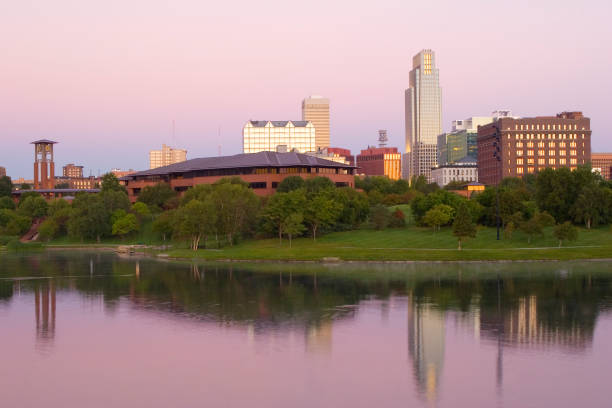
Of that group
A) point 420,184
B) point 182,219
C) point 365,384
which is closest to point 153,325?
point 365,384

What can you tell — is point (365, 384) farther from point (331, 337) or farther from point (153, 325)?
point (153, 325)

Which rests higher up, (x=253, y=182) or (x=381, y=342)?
(x=253, y=182)

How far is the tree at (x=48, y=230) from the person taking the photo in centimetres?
13362

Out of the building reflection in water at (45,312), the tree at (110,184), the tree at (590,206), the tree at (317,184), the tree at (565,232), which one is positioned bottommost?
the building reflection in water at (45,312)

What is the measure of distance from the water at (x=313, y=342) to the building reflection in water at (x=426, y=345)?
0.11 metres

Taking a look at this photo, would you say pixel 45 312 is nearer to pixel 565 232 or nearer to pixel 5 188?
pixel 565 232

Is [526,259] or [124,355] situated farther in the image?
[526,259]

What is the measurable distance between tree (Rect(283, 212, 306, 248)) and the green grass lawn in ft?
6.39

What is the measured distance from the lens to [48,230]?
13338 cm

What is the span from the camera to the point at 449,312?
3969 centimetres

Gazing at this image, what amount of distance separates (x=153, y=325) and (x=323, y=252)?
4477 centimetres

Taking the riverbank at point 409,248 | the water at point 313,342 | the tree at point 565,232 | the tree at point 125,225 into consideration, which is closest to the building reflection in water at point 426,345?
the water at point 313,342

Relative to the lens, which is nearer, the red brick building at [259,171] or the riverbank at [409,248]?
the riverbank at [409,248]

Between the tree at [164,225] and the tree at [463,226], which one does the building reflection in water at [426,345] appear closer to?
the tree at [463,226]
